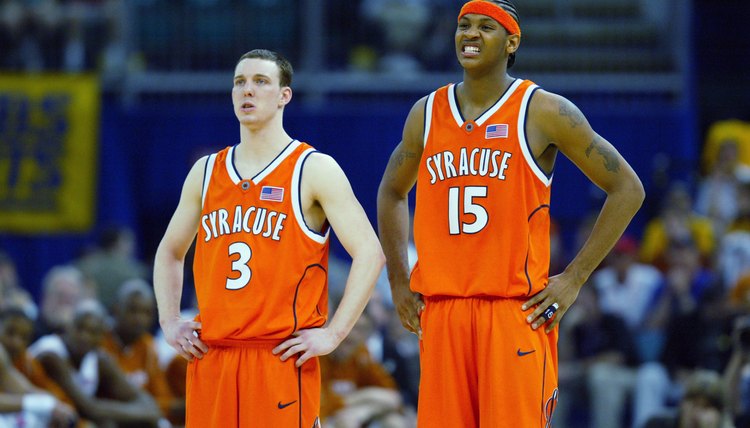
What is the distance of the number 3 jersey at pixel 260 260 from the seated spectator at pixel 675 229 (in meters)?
7.47

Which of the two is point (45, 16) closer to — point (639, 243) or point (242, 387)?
point (639, 243)

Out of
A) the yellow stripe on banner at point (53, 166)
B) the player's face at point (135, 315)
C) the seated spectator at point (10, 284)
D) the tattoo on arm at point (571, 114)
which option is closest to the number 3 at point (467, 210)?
the tattoo on arm at point (571, 114)

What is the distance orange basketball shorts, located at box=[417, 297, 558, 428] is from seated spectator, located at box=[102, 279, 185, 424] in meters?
5.02

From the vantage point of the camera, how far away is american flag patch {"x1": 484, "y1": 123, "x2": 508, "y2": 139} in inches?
230

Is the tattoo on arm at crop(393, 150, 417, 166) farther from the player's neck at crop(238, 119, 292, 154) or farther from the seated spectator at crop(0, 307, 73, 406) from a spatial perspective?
the seated spectator at crop(0, 307, 73, 406)

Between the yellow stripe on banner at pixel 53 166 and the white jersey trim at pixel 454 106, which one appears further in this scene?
the yellow stripe on banner at pixel 53 166

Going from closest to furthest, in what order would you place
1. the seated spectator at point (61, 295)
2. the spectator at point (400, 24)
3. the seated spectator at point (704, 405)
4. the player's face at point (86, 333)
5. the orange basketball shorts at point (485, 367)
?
the orange basketball shorts at point (485, 367)
the seated spectator at point (704, 405)
the player's face at point (86, 333)
the seated spectator at point (61, 295)
the spectator at point (400, 24)

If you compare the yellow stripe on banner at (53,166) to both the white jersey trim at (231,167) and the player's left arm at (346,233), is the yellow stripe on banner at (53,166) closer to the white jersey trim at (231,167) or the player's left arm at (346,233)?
the white jersey trim at (231,167)

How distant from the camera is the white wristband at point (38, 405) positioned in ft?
29.3

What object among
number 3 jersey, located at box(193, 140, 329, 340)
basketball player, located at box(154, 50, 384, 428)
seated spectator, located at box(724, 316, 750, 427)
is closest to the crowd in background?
seated spectator, located at box(724, 316, 750, 427)

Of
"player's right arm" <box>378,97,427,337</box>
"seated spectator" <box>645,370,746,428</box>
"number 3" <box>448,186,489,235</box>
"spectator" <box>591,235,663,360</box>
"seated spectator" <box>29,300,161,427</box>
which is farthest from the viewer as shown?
"spectator" <box>591,235,663,360</box>

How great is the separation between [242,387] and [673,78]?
10654 mm

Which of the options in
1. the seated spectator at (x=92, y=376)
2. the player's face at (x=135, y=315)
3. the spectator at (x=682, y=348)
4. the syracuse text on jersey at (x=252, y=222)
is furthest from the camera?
the spectator at (x=682, y=348)

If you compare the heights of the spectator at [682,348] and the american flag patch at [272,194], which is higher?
the american flag patch at [272,194]
